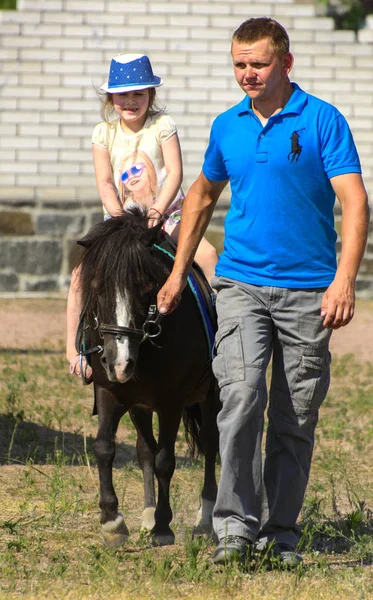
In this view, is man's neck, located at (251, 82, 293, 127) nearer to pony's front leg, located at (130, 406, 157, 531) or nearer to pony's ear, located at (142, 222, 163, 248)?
pony's ear, located at (142, 222, 163, 248)

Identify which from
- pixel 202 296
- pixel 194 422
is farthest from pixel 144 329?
pixel 194 422

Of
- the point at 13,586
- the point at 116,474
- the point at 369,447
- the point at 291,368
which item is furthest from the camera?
the point at 369,447

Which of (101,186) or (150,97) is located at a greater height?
(150,97)

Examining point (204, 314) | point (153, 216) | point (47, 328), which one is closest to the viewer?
point (204, 314)

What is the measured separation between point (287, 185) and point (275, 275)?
15.1 inches

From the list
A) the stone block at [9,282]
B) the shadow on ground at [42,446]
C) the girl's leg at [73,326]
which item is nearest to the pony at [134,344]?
the girl's leg at [73,326]

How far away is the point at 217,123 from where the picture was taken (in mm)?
4742

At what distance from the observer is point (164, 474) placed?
207 inches

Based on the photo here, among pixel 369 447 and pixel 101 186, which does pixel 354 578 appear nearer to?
pixel 101 186

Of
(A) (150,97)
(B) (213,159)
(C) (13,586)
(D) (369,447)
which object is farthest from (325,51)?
(C) (13,586)

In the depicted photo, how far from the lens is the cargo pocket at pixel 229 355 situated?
4.54 metres

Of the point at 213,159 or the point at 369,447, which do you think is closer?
the point at 213,159

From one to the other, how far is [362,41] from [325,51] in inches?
21.4

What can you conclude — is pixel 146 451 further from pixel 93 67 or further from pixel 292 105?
pixel 93 67
